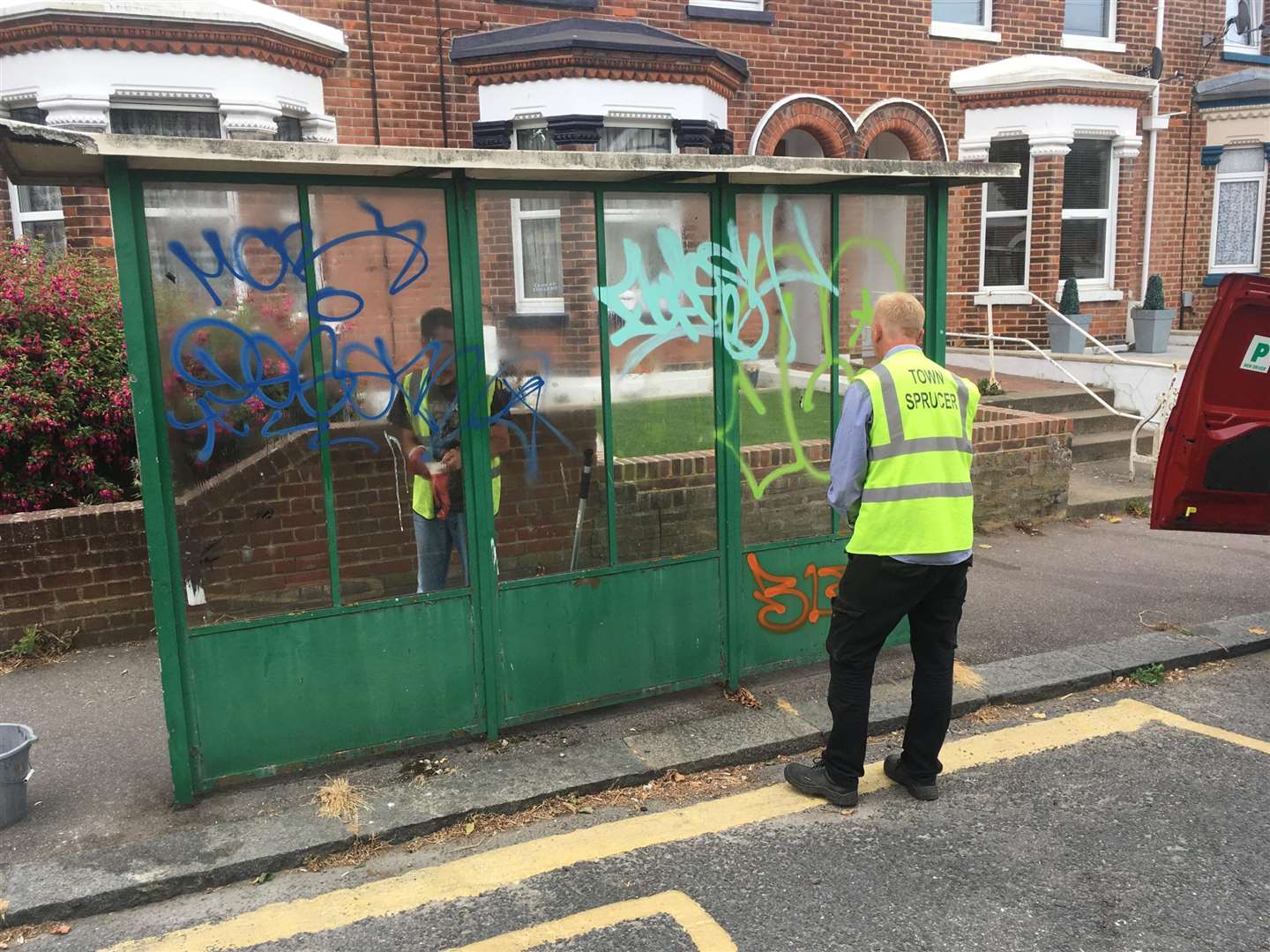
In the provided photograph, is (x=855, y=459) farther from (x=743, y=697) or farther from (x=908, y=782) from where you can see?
(x=743, y=697)

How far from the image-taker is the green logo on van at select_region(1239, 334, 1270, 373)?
534 cm

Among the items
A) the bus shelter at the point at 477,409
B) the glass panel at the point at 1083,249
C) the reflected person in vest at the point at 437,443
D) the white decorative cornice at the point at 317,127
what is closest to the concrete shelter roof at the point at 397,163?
A: the bus shelter at the point at 477,409

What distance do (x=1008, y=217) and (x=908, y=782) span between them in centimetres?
1157

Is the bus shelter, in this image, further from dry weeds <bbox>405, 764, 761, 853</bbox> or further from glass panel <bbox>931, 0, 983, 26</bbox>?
glass panel <bbox>931, 0, 983, 26</bbox>

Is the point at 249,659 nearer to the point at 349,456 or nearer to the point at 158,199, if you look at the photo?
the point at 349,456

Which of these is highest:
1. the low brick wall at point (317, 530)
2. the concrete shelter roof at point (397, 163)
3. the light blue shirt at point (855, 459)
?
the concrete shelter roof at point (397, 163)

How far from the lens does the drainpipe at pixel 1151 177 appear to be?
14484 millimetres

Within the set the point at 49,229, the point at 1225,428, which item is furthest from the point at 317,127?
the point at 1225,428

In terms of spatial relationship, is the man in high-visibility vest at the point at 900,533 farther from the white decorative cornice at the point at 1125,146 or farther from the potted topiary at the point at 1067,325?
the white decorative cornice at the point at 1125,146

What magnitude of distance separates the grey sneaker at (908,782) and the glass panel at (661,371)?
4.41ft

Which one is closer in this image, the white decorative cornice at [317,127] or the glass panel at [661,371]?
the glass panel at [661,371]

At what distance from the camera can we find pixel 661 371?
4.79 meters

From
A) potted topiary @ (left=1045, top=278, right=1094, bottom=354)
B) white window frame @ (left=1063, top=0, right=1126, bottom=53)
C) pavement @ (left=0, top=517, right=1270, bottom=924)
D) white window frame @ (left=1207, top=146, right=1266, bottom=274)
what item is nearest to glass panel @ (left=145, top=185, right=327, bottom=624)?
pavement @ (left=0, top=517, right=1270, bottom=924)

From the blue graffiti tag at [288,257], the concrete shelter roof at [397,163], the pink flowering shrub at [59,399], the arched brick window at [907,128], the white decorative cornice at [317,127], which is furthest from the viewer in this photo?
the arched brick window at [907,128]
